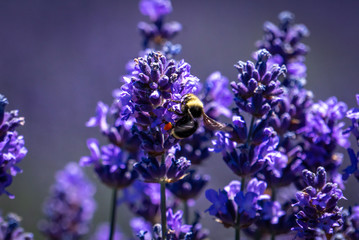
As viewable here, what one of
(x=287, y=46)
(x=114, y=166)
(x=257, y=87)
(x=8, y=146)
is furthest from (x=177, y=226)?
(x=287, y=46)

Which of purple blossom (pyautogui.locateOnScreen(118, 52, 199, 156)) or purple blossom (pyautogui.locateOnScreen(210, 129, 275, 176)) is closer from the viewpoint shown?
purple blossom (pyautogui.locateOnScreen(118, 52, 199, 156))

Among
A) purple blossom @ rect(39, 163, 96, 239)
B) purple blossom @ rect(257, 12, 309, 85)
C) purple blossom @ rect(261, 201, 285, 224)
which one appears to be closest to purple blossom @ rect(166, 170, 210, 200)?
purple blossom @ rect(261, 201, 285, 224)

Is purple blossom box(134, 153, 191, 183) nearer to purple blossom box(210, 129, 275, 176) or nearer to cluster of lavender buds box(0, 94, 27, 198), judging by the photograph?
purple blossom box(210, 129, 275, 176)

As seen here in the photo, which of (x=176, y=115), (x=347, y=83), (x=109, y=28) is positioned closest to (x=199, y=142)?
(x=176, y=115)

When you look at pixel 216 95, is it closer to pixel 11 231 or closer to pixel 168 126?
pixel 168 126

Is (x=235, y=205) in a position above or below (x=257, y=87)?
below

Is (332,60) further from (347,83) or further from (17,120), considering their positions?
(17,120)
